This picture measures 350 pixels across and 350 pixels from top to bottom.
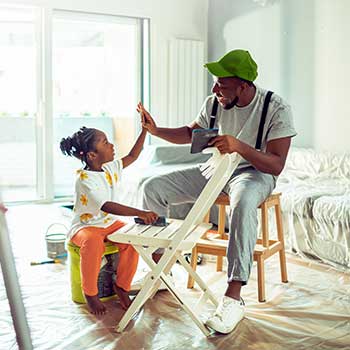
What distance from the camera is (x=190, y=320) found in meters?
2.38

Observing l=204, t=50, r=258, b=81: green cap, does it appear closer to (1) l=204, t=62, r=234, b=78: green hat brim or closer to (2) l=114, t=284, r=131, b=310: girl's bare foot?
(1) l=204, t=62, r=234, b=78: green hat brim

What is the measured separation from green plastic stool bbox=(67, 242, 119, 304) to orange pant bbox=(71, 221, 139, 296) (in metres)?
0.04

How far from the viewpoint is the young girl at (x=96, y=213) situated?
2424 millimetres

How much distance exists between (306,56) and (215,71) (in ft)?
7.45

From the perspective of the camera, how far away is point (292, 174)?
4.15 m

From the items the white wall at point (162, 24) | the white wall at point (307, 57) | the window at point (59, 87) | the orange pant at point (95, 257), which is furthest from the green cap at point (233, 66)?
the white wall at point (162, 24)

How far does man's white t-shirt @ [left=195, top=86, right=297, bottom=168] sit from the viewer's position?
2.61 meters

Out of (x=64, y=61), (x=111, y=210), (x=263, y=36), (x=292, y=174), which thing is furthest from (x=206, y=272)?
(x=64, y=61)

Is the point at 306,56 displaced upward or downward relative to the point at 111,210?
upward

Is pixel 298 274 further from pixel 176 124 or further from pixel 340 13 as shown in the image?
pixel 176 124

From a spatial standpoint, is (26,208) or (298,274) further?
(26,208)

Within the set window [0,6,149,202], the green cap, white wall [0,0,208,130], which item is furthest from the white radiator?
the green cap

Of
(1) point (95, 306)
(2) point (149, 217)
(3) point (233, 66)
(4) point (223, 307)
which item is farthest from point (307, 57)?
(1) point (95, 306)

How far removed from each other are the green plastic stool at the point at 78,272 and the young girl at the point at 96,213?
0.04 metres
